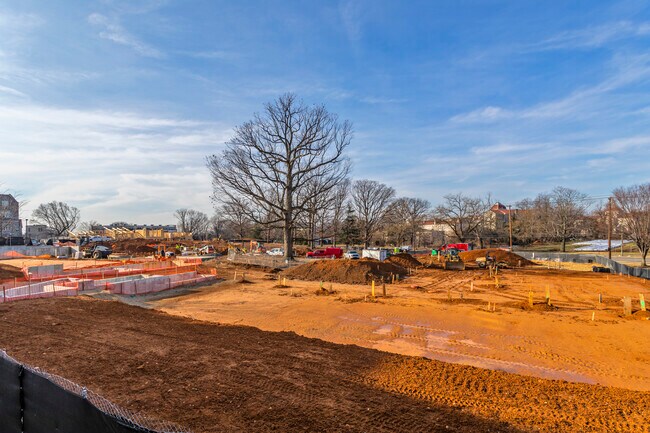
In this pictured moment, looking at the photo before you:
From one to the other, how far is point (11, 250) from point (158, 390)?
69.9m

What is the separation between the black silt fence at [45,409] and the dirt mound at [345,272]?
28.3 metres

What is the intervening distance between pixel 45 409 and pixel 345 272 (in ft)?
98.3

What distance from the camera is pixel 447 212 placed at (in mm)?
87062

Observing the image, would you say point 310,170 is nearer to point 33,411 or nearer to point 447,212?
point 33,411

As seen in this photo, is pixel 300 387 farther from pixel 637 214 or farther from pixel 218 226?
pixel 218 226

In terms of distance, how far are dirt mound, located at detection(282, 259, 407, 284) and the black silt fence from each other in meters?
28.3

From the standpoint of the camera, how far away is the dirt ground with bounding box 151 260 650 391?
12.0 meters

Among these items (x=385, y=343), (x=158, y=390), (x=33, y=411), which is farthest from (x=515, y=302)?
(x=33, y=411)

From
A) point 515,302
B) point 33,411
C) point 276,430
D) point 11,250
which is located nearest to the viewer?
point 33,411

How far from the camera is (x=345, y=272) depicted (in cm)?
3369

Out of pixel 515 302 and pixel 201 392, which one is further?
pixel 515 302

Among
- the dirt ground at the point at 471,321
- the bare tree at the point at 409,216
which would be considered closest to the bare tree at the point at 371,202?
the bare tree at the point at 409,216

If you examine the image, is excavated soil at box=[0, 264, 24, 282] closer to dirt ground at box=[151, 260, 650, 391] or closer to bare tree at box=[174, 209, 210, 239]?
dirt ground at box=[151, 260, 650, 391]

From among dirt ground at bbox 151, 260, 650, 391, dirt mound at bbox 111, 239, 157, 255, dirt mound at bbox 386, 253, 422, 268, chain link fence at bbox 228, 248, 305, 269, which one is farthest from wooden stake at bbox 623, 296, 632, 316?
dirt mound at bbox 111, 239, 157, 255
